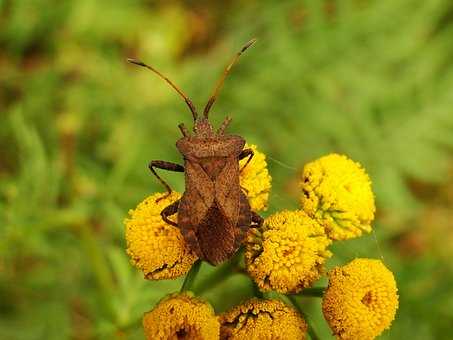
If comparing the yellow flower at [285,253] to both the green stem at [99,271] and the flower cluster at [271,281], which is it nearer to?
the flower cluster at [271,281]

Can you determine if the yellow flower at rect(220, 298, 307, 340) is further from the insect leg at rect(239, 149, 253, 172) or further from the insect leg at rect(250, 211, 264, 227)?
the insect leg at rect(239, 149, 253, 172)

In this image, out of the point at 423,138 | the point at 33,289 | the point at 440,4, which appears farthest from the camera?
the point at 440,4

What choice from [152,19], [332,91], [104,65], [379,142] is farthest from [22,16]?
[379,142]

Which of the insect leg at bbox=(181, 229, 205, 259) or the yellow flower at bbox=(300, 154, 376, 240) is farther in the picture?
the yellow flower at bbox=(300, 154, 376, 240)

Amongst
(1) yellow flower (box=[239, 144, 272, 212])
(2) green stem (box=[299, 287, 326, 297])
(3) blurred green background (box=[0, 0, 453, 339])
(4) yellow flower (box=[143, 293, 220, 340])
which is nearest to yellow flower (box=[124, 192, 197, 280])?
(4) yellow flower (box=[143, 293, 220, 340])

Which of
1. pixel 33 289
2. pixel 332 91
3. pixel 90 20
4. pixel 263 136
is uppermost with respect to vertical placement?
pixel 90 20

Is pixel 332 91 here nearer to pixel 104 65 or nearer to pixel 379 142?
pixel 379 142

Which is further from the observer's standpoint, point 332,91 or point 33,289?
point 332,91
